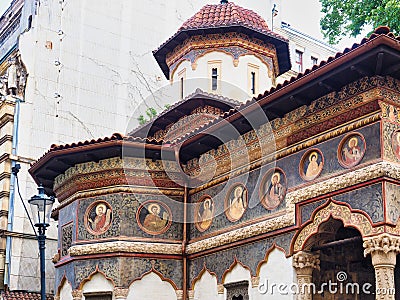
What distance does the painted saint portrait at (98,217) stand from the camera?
13336 millimetres

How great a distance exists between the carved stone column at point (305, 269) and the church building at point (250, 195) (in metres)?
0.02

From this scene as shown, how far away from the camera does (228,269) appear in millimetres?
12375

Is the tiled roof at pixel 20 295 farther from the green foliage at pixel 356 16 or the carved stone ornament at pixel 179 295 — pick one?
the green foliage at pixel 356 16

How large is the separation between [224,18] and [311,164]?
6.87 metres

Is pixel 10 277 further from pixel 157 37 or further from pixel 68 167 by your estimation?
pixel 157 37

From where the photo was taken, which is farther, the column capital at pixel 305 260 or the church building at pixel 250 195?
the column capital at pixel 305 260


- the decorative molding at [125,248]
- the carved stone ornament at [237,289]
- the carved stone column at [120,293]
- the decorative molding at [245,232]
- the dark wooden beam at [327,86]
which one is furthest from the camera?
the decorative molding at [125,248]

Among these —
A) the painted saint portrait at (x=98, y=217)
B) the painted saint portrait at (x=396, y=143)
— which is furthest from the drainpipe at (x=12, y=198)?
the painted saint portrait at (x=396, y=143)

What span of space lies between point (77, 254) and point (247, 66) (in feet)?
20.3

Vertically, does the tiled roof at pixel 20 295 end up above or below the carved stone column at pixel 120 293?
above

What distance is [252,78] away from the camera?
16.8 meters

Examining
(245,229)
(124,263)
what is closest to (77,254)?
(124,263)

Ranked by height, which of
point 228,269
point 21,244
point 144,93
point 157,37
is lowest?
point 228,269

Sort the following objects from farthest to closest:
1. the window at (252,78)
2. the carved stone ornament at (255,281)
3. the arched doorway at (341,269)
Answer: the window at (252,78) → the carved stone ornament at (255,281) → the arched doorway at (341,269)
